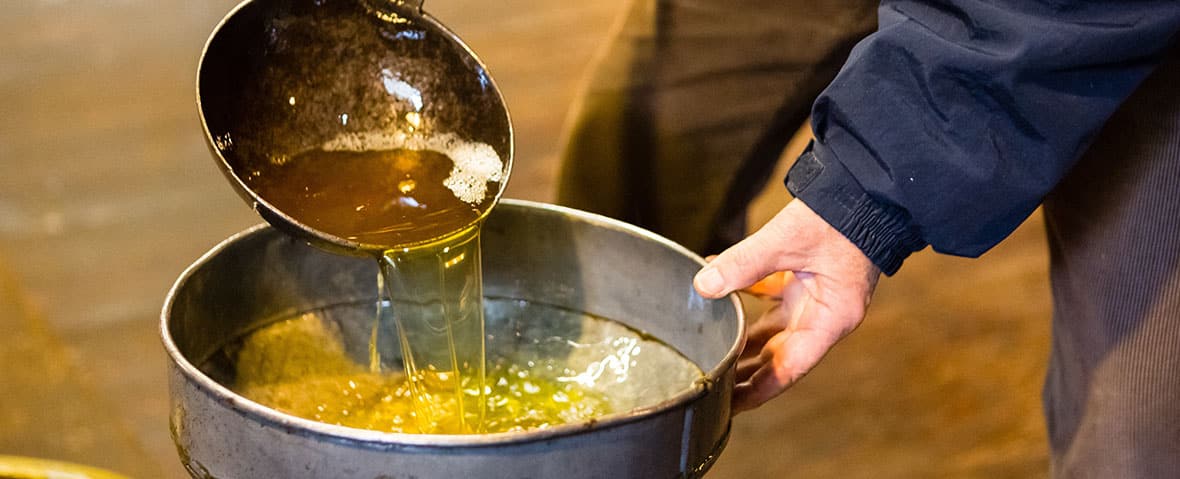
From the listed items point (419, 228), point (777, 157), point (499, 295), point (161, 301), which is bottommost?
point (161, 301)

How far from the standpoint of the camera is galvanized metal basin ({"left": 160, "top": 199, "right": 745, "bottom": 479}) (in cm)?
68

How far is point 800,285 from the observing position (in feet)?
3.37

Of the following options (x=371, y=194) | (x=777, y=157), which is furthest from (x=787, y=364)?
(x=777, y=157)

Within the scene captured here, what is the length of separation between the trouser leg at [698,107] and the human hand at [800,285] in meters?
0.39

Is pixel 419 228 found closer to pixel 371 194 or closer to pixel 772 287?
pixel 371 194

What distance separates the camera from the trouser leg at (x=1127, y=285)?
40.1 inches

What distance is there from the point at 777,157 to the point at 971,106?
555 millimetres

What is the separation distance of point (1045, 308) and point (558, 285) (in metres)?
1.50

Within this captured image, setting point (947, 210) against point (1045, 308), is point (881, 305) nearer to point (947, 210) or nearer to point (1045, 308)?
point (1045, 308)

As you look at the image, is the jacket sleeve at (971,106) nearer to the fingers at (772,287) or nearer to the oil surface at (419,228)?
the fingers at (772,287)

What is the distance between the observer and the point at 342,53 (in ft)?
3.12

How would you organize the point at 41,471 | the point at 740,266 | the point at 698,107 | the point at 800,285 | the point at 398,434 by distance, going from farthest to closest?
the point at 698,107 < the point at 800,285 < the point at 740,266 < the point at 41,471 < the point at 398,434

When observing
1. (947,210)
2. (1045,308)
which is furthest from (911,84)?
(1045,308)

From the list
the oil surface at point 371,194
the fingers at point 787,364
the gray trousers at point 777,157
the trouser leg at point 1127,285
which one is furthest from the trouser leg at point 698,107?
the oil surface at point 371,194
